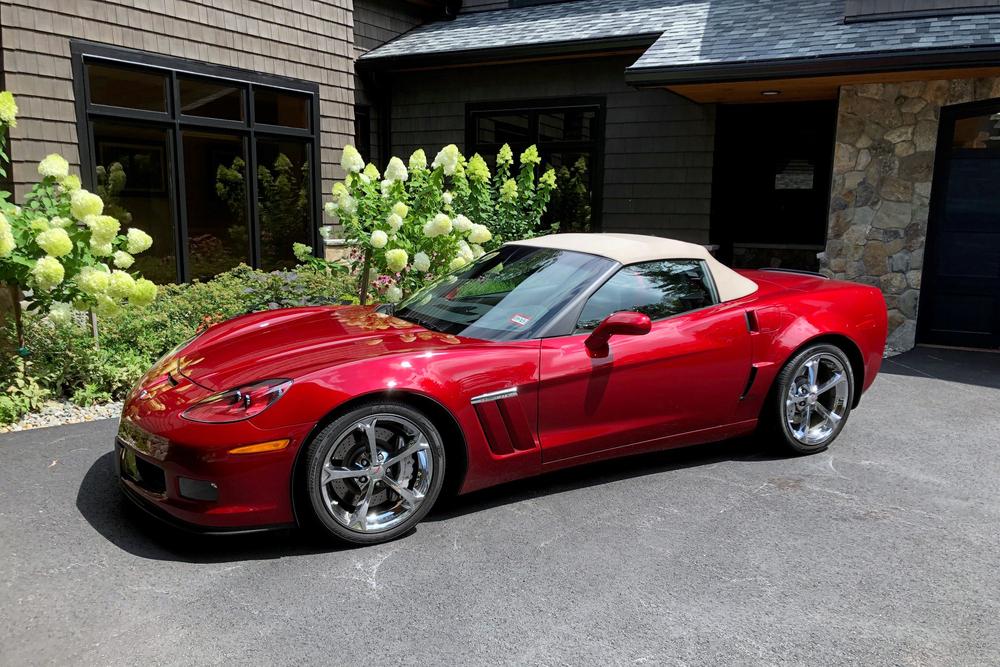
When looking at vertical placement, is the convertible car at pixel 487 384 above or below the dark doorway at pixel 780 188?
below

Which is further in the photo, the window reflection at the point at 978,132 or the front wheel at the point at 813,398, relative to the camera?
the window reflection at the point at 978,132

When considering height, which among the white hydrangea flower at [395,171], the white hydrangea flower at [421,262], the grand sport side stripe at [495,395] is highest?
the white hydrangea flower at [395,171]

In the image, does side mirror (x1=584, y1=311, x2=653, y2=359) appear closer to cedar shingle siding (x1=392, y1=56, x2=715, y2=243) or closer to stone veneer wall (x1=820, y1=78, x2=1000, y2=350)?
stone veneer wall (x1=820, y1=78, x2=1000, y2=350)

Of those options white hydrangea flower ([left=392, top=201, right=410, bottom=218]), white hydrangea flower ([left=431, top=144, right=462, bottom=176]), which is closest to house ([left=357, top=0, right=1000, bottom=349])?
white hydrangea flower ([left=431, top=144, right=462, bottom=176])

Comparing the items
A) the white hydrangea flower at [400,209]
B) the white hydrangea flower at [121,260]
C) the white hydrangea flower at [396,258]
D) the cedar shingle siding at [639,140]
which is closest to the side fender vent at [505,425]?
the white hydrangea flower at [396,258]

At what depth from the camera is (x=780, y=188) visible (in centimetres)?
1220

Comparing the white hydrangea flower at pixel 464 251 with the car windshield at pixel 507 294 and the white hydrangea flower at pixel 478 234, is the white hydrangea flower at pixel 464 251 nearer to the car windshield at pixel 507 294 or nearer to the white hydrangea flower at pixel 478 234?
the white hydrangea flower at pixel 478 234

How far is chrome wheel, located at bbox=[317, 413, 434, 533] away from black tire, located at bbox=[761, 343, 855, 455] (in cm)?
224

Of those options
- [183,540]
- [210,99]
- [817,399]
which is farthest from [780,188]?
[183,540]

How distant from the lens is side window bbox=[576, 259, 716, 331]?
4.09 m

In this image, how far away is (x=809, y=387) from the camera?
15.4ft

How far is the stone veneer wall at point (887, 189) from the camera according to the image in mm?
8047

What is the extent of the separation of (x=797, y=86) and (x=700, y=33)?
1.46 m

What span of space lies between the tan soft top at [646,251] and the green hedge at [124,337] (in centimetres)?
331
